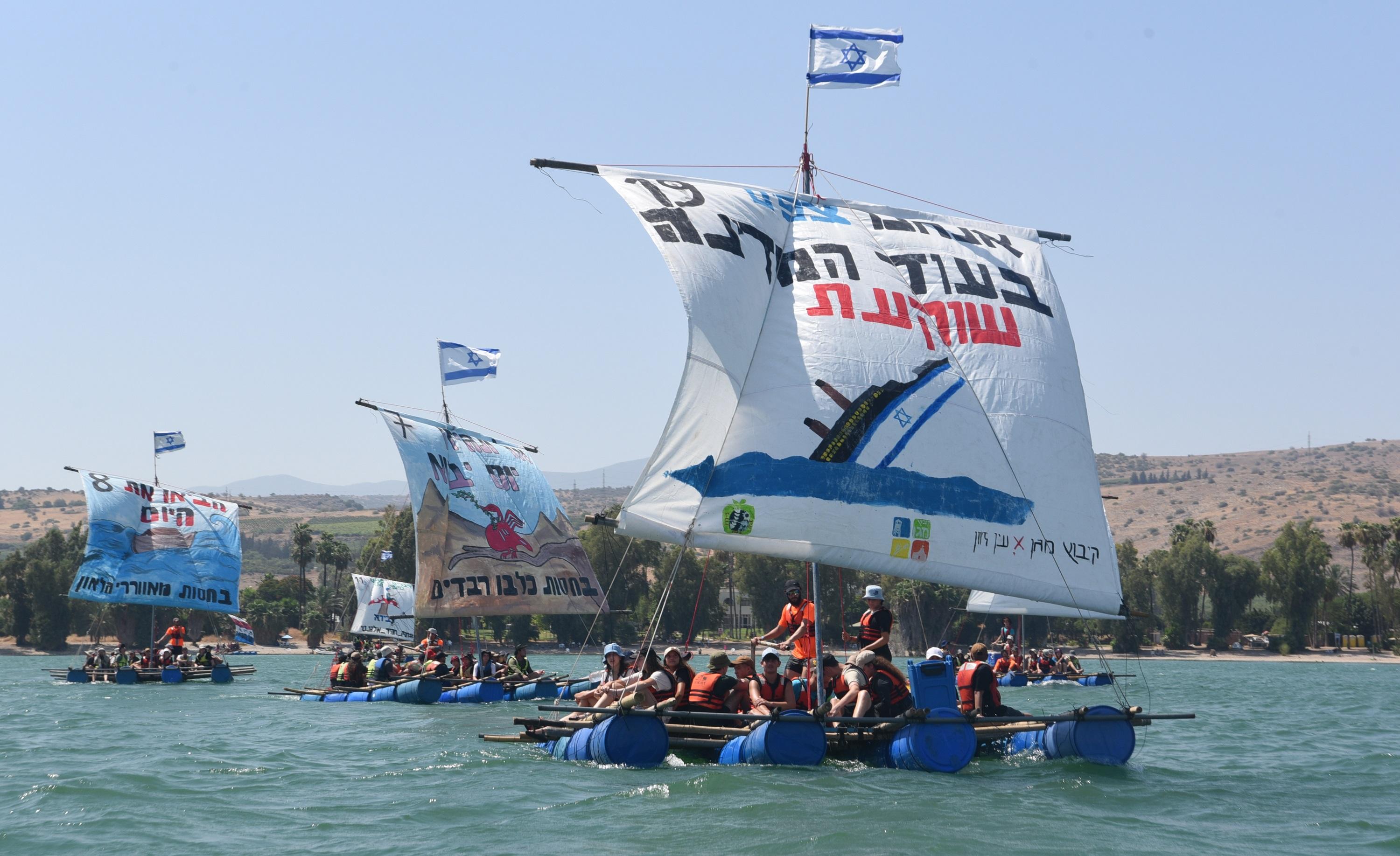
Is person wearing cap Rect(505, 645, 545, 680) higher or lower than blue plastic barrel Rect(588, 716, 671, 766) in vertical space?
lower

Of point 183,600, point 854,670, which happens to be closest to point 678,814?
point 854,670

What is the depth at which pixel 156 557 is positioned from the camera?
51.1m

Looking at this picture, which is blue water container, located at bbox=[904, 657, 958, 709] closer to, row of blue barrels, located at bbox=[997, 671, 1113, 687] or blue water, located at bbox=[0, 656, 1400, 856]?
blue water, located at bbox=[0, 656, 1400, 856]

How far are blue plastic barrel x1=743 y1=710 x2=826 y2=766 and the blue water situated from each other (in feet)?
0.77

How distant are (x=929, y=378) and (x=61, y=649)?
284ft

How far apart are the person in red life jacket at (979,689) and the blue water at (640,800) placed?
0.83 m

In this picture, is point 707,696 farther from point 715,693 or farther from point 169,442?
point 169,442

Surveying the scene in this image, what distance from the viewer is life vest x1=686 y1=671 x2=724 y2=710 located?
2003cm

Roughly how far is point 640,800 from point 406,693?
21108mm

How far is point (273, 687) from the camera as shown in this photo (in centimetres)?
4847

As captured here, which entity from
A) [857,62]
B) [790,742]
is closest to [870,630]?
[790,742]

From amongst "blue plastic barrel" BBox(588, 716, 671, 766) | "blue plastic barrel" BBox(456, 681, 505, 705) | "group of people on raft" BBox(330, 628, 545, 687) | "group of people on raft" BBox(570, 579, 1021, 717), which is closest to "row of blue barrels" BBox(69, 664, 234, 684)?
"group of people on raft" BBox(330, 628, 545, 687)

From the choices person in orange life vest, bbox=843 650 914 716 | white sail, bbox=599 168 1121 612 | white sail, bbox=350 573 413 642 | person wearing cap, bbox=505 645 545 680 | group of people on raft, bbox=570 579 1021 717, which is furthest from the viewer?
white sail, bbox=350 573 413 642

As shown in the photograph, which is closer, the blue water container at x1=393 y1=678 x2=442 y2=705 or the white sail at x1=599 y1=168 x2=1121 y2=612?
the white sail at x1=599 y1=168 x2=1121 y2=612
